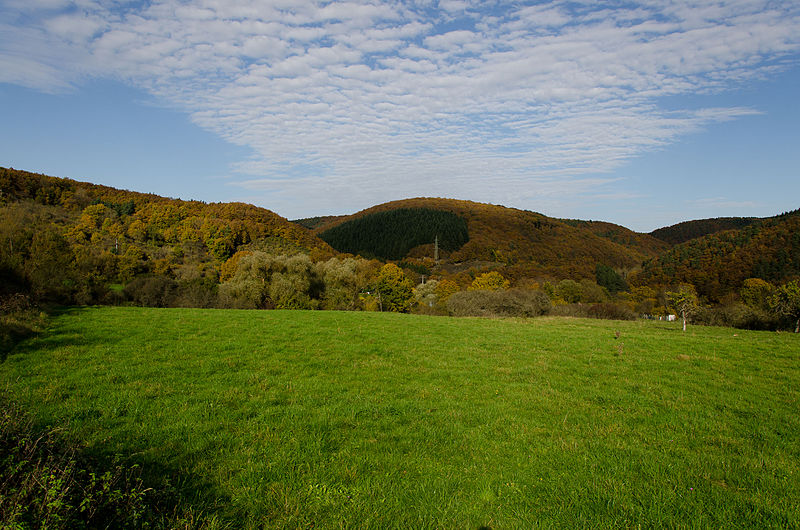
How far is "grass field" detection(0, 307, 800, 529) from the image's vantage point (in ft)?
14.1

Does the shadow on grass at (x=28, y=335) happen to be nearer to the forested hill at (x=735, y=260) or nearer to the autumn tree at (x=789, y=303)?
the autumn tree at (x=789, y=303)

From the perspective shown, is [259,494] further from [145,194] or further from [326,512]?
[145,194]

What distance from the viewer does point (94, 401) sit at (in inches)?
268

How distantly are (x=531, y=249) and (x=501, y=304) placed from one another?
108 meters

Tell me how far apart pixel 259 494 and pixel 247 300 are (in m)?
37.0

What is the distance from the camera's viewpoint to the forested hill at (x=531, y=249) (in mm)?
125750

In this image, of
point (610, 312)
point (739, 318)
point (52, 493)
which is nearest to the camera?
point (52, 493)

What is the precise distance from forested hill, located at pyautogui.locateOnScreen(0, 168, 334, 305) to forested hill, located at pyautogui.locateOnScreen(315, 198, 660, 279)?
65518 millimetres

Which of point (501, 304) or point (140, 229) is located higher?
point (140, 229)

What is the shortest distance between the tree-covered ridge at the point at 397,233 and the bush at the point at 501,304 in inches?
3640

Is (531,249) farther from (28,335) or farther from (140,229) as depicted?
(28,335)

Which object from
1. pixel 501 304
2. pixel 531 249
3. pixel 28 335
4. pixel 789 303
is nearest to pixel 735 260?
pixel 531 249

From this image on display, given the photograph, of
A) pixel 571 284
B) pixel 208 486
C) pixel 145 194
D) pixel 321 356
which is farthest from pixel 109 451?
pixel 145 194

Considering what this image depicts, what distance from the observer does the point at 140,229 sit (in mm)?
71375
